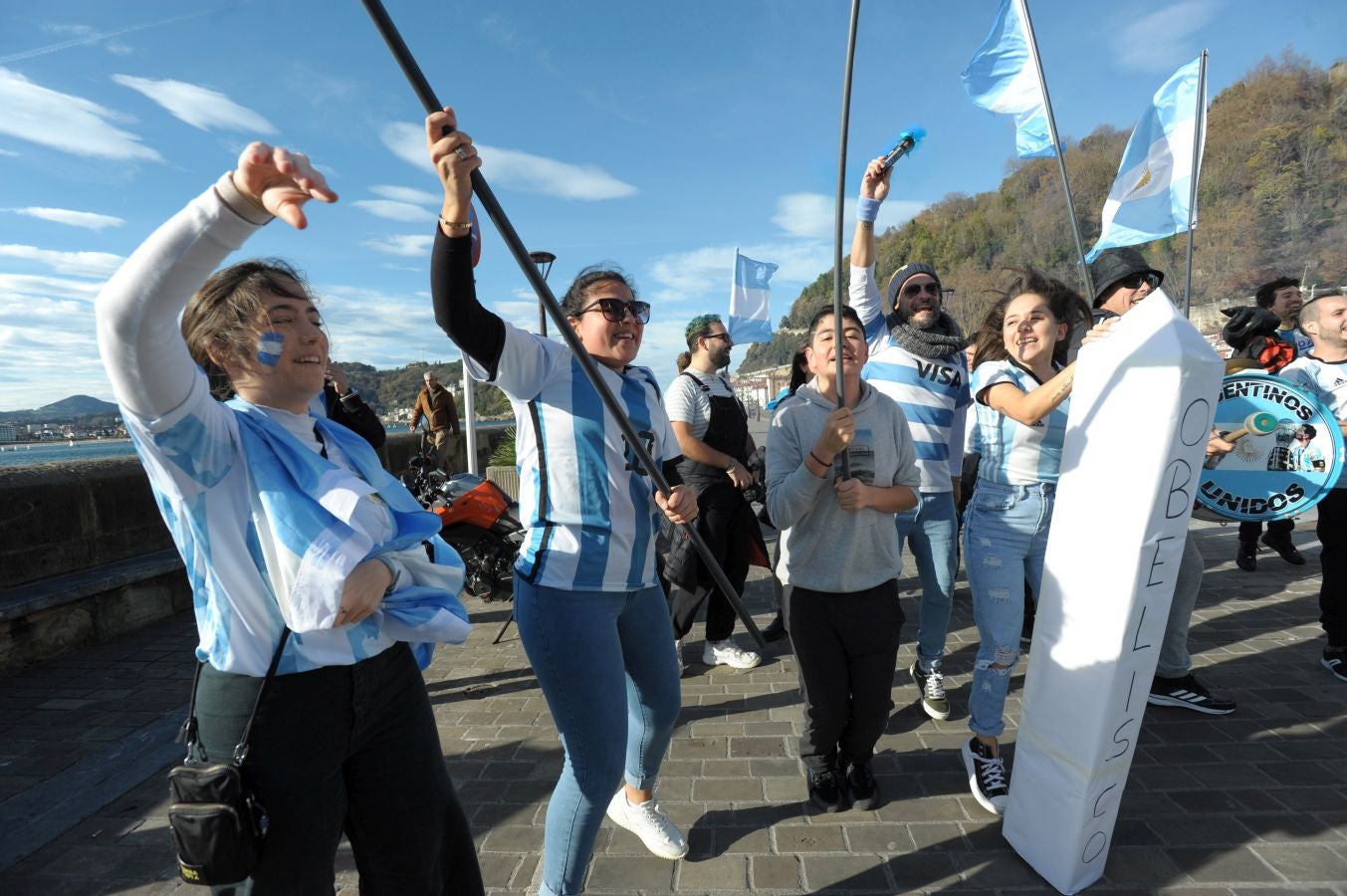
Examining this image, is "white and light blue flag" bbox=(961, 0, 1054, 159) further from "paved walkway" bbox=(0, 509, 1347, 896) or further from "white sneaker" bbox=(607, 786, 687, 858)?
"white sneaker" bbox=(607, 786, 687, 858)

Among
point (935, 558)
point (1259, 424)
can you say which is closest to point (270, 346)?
point (935, 558)

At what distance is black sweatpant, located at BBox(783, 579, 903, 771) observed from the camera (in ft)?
8.79

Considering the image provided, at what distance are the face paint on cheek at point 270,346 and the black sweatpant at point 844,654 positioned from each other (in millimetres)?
2030

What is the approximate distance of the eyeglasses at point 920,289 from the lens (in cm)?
383

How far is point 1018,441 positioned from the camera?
2.92 metres

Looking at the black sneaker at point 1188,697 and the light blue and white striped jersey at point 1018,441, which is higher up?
the light blue and white striped jersey at point 1018,441

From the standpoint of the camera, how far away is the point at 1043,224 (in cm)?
9112

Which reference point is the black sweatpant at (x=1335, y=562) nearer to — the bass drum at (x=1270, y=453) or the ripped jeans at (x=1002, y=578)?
the bass drum at (x=1270, y=453)

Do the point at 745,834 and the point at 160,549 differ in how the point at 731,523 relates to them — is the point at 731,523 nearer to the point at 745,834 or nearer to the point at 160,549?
the point at 745,834

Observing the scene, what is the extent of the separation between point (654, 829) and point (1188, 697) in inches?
117

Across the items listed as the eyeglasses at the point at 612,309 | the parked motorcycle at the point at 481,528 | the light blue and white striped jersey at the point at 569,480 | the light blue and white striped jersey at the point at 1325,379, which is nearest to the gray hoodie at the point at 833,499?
the light blue and white striped jersey at the point at 569,480

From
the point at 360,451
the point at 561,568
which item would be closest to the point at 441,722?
the point at 561,568

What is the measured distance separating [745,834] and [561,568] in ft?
4.78

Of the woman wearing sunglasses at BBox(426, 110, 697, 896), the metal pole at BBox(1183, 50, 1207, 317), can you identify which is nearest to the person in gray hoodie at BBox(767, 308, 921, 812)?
the woman wearing sunglasses at BBox(426, 110, 697, 896)
